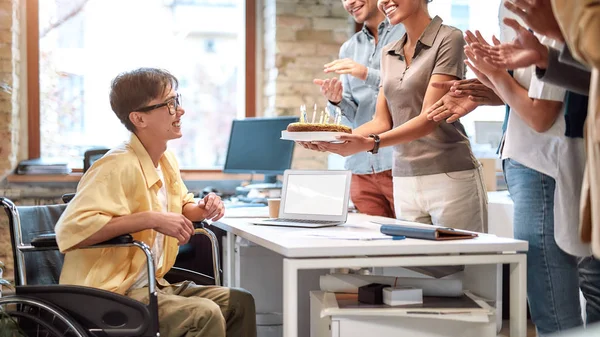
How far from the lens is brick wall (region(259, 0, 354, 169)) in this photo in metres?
5.22

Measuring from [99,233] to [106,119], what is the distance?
3453mm

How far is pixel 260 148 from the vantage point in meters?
4.68

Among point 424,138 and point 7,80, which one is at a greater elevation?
point 7,80

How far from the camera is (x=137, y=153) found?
226cm

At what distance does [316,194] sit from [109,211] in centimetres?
83

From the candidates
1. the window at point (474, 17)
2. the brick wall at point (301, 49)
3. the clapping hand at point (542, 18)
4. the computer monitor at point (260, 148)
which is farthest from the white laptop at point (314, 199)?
the window at point (474, 17)

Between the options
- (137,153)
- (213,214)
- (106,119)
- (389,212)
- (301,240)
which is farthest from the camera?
(106,119)

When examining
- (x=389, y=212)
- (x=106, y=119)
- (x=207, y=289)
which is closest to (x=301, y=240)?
(x=207, y=289)

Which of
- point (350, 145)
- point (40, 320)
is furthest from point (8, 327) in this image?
point (350, 145)

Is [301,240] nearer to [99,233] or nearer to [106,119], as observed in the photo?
[99,233]

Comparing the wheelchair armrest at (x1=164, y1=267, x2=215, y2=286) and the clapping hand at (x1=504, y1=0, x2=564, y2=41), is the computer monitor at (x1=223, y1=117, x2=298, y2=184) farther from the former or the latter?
the clapping hand at (x1=504, y1=0, x2=564, y2=41)

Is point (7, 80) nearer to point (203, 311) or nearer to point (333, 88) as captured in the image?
point (333, 88)

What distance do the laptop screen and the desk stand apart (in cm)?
54

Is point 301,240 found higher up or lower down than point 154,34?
lower down
